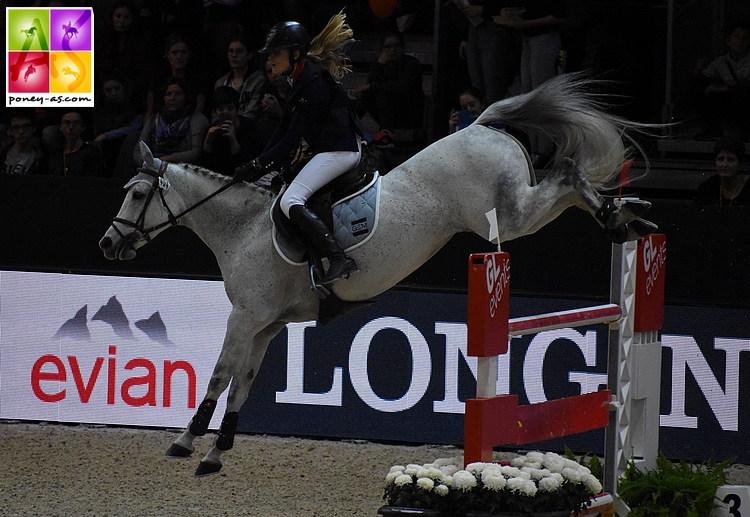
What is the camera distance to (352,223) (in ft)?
14.5

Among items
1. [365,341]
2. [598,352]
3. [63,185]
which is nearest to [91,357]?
[63,185]

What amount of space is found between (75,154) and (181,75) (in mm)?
954

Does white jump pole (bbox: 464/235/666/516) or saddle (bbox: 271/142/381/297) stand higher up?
saddle (bbox: 271/142/381/297)

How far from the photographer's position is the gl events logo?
7.66 metres

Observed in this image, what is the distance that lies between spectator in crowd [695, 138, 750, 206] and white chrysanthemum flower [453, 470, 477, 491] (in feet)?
12.0

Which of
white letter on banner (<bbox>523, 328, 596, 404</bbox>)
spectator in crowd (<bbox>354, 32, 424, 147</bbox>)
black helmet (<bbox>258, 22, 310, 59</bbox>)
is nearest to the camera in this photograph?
black helmet (<bbox>258, 22, 310, 59</bbox>)

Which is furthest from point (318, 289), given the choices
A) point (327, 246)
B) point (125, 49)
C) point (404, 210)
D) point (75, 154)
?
point (125, 49)

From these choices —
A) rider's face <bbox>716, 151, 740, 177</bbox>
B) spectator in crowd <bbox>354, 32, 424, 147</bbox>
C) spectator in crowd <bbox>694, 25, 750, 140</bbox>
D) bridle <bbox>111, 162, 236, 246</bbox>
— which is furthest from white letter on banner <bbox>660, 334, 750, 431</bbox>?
bridle <bbox>111, 162, 236, 246</bbox>

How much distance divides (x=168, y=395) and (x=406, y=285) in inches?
70.6

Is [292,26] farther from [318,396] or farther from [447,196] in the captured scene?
[318,396]

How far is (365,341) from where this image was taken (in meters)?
7.01

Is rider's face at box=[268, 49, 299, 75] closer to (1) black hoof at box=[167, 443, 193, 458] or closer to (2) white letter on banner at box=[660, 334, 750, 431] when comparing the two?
(1) black hoof at box=[167, 443, 193, 458]

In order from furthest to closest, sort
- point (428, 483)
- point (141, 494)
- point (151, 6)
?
point (151, 6), point (141, 494), point (428, 483)

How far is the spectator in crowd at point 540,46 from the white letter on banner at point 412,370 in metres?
1.41
